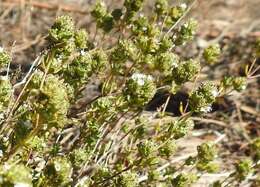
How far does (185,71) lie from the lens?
1.72 m

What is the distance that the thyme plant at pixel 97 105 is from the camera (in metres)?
1.28

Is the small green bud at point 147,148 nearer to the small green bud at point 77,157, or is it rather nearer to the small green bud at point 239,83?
the small green bud at point 77,157

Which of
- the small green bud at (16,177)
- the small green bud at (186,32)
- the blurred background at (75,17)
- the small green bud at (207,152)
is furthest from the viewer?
the blurred background at (75,17)

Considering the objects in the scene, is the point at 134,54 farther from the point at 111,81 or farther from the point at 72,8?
the point at 72,8

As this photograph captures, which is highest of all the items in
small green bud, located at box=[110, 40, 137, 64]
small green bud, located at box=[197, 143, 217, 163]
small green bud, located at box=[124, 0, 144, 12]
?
small green bud, located at box=[124, 0, 144, 12]

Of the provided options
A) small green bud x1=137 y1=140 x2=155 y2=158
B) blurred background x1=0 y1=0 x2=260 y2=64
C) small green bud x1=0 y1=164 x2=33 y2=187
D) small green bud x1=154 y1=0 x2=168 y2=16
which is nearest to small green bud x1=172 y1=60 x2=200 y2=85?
small green bud x1=137 y1=140 x2=155 y2=158

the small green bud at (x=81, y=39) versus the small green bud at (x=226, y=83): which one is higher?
the small green bud at (x=81, y=39)

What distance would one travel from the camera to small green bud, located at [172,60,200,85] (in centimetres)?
170

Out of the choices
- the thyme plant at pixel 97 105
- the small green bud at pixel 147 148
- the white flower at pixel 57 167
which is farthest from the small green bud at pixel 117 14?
the white flower at pixel 57 167

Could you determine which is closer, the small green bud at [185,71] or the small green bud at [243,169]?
the small green bud at [185,71]

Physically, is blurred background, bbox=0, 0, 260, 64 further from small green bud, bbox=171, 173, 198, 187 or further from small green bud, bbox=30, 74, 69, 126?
small green bud, bbox=30, 74, 69, 126

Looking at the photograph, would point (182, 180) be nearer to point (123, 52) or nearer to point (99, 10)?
point (123, 52)

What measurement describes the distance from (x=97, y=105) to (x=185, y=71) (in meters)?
0.28

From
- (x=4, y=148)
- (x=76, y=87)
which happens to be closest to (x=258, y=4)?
(x=76, y=87)
